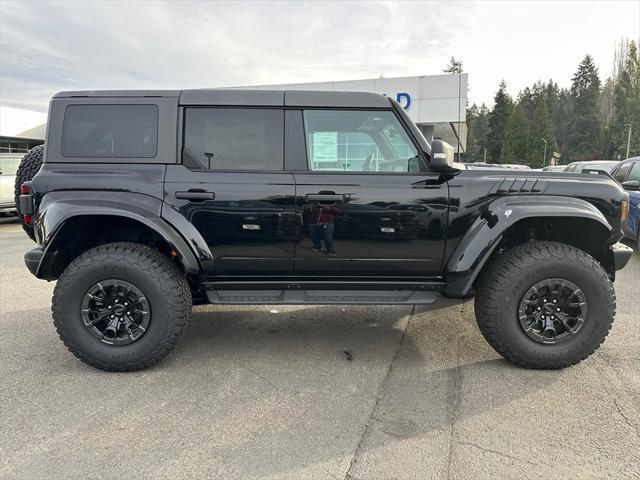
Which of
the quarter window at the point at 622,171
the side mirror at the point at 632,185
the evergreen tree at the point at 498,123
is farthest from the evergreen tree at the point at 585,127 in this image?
the side mirror at the point at 632,185

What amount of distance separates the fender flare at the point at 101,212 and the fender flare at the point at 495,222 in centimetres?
201

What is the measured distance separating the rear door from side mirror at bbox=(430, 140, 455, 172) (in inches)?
41.4

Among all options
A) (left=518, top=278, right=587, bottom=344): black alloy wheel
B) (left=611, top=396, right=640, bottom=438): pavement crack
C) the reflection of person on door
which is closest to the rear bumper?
the reflection of person on door

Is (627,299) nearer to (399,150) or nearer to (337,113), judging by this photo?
(399,150)

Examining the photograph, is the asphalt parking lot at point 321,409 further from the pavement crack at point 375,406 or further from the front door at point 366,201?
the front door at point 366,201

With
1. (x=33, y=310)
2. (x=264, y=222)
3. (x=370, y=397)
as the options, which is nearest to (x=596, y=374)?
(x=370, y=397)

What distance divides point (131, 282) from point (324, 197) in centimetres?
155

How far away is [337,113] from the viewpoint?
362 cm

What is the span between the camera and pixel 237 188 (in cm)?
344

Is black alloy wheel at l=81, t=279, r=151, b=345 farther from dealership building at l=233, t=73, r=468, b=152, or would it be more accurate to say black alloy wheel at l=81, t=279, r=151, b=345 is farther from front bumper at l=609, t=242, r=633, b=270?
dealership building at l=233, t=73, r=468, b=152

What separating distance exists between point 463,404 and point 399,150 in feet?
6.19

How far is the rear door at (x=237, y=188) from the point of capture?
3.44 metres

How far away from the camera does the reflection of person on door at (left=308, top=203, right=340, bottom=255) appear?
11.4ft

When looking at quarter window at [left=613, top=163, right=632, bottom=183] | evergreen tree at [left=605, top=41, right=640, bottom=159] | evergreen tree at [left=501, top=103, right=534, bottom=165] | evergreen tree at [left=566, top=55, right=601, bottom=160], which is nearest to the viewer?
quarter window at [left=613, top=163, right=632, bottom=183]
